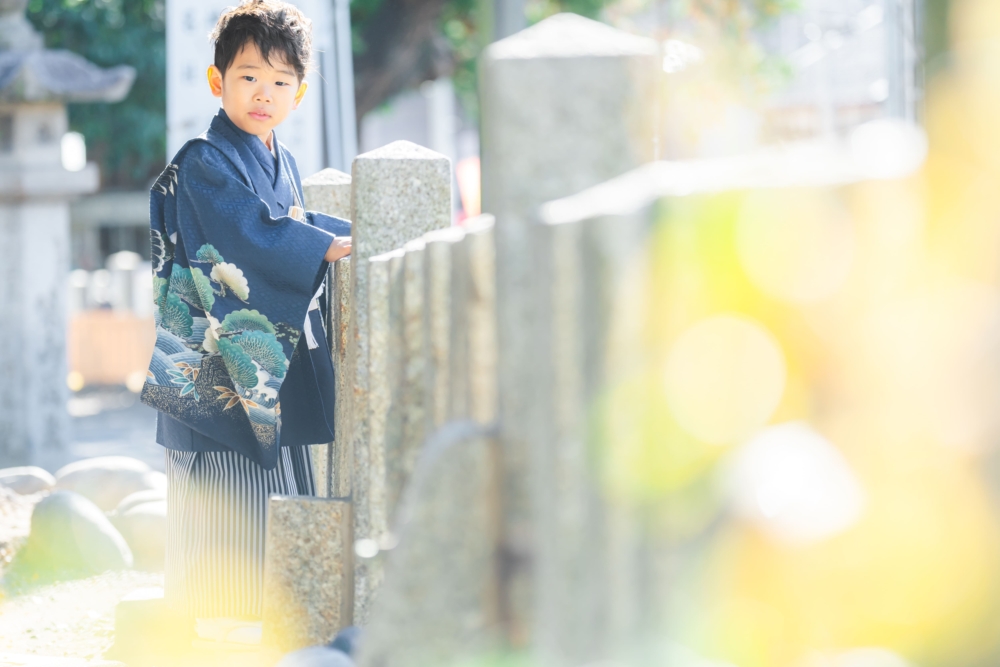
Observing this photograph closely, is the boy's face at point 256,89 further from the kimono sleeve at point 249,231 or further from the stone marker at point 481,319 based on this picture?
the stone marker at point 481,319

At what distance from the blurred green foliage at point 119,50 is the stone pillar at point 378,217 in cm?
1041

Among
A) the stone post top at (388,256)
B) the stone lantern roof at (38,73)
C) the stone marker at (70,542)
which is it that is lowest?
the stone marker at (70,542)

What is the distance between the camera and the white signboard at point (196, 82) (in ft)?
22.3

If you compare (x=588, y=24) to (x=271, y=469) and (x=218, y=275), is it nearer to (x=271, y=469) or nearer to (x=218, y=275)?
(x=218, y=275)

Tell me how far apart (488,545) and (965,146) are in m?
0.82

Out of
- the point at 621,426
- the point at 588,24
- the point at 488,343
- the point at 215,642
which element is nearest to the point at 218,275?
the point at 215,642

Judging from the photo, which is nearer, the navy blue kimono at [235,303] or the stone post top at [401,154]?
the stone post top at [401,154]

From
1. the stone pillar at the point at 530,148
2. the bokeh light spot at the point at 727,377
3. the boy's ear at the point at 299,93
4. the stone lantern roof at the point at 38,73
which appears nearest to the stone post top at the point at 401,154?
the boy's ear at the point at 299,93

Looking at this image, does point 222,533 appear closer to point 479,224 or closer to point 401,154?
point 401,154

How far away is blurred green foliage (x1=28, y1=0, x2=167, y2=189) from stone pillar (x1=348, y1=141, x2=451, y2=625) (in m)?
10.4

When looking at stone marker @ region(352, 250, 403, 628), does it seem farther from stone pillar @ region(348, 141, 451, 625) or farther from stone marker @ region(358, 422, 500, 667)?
stone marker @ region(358, 422, 500, 667)

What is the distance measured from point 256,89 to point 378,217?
56cm

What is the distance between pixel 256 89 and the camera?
303 centimetres

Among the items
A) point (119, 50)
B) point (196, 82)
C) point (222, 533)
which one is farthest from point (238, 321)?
point (119, 50)
